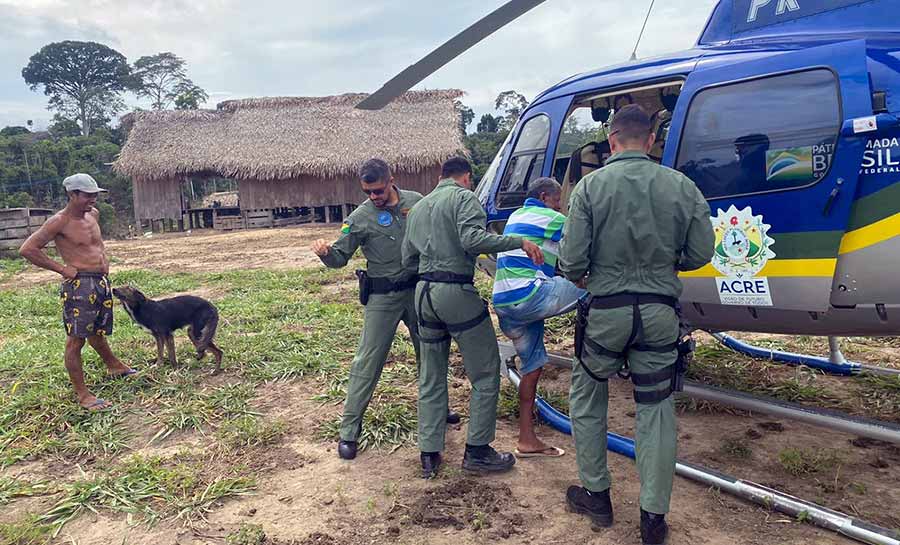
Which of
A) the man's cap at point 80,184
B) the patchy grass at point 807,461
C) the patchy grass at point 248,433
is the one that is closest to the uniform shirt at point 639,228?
the patchy grass at point 807,461

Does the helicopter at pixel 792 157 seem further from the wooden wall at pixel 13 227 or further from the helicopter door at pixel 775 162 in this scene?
the wooden wall at pixel 13 227

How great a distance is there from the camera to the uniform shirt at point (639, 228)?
3.27m

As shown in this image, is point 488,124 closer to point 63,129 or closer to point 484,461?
point 63,129

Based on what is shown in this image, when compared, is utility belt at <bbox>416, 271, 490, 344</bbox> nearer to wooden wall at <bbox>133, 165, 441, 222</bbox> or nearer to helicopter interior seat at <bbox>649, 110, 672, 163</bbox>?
helicopter interior seat at <bbox>649, 110, 672, 163</bbox>

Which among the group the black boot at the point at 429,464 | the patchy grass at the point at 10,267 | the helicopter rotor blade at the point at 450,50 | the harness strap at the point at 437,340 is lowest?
the black boot at the point at 429,464

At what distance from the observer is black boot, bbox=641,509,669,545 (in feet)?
10.9

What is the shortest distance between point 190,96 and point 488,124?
25.7 meters

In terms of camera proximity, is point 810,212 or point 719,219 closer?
point 810,212

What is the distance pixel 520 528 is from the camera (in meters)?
3.64

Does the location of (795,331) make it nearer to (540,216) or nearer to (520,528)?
(540,216)

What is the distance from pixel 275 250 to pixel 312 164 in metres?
9.04

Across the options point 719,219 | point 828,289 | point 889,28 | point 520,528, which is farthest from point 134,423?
point 889,28

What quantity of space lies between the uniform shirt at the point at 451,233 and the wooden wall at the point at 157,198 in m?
26.4

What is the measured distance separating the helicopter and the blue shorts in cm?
81
